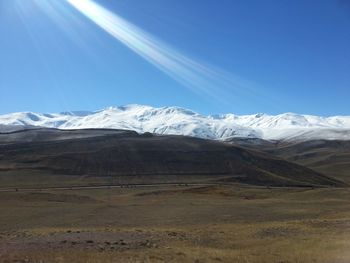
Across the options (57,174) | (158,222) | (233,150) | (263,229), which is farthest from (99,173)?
(263,229)

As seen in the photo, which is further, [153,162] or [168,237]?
[153,162]

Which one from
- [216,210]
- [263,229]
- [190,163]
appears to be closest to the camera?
[263,229]

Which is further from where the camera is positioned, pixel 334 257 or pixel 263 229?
pixel 263 229

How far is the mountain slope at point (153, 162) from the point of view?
151000mm

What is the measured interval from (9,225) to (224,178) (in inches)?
3995

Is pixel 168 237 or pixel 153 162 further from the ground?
pixel 153 162

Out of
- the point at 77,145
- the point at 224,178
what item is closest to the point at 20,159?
the point at 77,145

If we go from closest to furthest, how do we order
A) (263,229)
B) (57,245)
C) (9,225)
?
(57,245) → (263,229) → (9,225)

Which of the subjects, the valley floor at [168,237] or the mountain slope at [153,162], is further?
the mountain slope at [153,162]

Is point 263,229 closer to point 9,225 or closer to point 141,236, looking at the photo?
point 141,236

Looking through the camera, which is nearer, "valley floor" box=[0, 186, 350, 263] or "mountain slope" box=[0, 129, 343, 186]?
"valley floor" box=[0, 186, 350, 263]

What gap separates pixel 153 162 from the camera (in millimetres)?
164375

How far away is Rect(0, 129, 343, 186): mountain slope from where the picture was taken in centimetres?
15100

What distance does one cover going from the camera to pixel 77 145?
188875 mm
